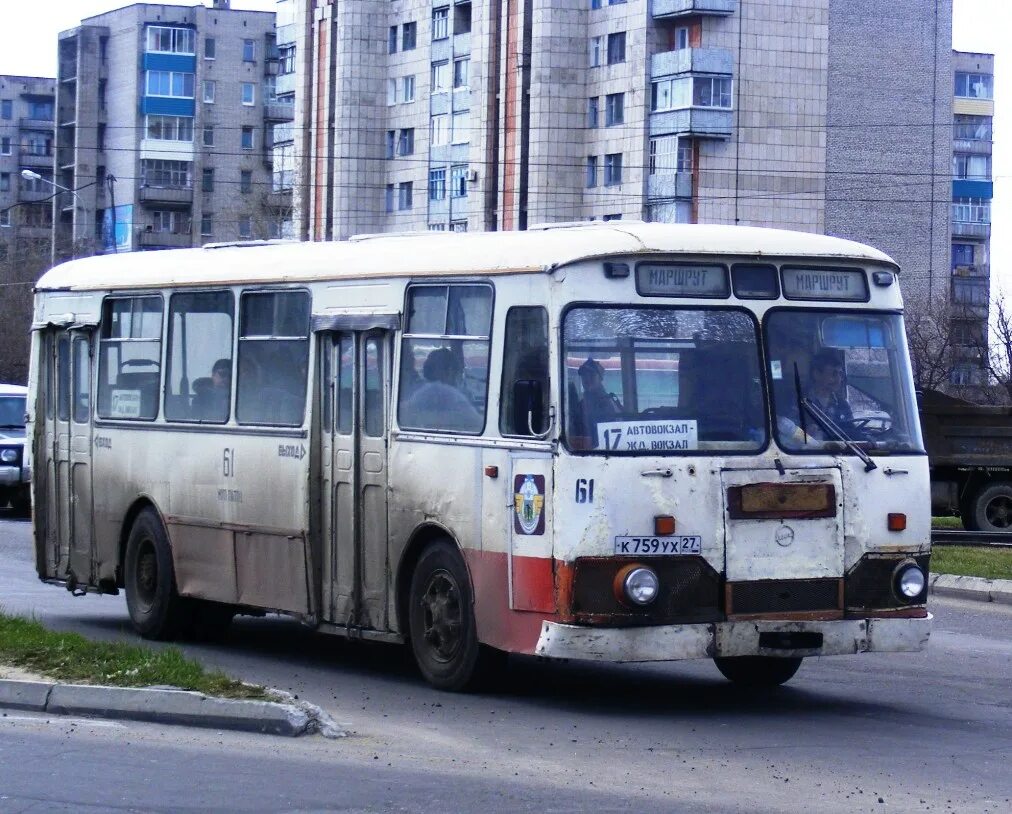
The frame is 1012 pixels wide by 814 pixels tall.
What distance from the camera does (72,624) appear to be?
14562mm

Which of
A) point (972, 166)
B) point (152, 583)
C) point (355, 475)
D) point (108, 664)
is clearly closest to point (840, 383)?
point (355, 475)

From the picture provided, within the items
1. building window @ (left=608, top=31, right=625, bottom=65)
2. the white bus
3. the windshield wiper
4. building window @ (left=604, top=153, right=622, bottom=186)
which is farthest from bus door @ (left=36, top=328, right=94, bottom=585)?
building window @ (left=608, top=31, right=625, bottom=65)

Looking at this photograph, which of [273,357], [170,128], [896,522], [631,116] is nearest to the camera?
[896,522]

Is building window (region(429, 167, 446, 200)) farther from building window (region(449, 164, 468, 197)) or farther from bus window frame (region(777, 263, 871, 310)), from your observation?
bus window frame (region(777, 263, 871, 310))

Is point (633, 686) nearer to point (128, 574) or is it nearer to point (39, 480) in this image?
point (128, 574)

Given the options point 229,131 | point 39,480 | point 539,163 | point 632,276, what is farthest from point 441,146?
point 632,276

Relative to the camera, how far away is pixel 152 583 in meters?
13.7

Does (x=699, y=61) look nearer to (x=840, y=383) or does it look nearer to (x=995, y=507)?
(x=995, y=507)

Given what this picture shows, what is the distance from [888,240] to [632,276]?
67.7 metres

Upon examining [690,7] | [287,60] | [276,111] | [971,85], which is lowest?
[690,7]

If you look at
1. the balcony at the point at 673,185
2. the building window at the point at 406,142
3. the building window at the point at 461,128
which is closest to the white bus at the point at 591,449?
the balcony at the point at 673,185

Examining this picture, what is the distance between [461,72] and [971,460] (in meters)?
54.8

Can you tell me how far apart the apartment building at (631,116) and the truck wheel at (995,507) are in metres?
42.5

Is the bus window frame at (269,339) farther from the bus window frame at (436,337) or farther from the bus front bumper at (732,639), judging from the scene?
the bus front bumper at (732,639)
